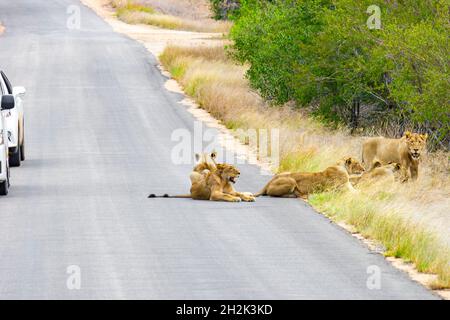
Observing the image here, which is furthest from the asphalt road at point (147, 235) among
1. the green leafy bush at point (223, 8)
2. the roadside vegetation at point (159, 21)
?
→ the roadside vegetation at point (159, 21)

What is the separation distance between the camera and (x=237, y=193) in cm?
1861

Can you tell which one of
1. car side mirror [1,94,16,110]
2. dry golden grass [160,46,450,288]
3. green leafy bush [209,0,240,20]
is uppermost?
car side mirror [1,94,16,110]

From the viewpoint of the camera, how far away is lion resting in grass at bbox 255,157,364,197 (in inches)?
741

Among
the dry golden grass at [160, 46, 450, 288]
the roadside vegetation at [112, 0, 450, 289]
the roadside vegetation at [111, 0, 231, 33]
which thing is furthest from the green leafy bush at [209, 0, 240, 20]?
the roadside vegetation at [112, 0, 450, 289]

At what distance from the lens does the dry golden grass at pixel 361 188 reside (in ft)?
46.7

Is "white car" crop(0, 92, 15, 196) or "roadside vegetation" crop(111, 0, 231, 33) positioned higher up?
"white car" crop(0, 92, 15, 196)

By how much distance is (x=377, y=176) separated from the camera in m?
19.4

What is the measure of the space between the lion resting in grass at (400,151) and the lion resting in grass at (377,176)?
554mm

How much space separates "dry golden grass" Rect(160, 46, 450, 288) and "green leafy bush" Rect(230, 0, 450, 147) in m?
0.91

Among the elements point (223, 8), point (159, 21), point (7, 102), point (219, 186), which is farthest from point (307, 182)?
point (159, 21)

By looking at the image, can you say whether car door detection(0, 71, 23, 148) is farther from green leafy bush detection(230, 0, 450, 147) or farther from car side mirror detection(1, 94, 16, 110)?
green leafy bush detection(230, 0, 450, 147)

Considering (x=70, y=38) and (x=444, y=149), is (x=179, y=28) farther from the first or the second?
(x=444, y=149)

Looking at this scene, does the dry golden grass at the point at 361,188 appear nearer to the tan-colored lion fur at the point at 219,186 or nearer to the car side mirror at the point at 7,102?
the tan-colored lion fur at the point at 219,186

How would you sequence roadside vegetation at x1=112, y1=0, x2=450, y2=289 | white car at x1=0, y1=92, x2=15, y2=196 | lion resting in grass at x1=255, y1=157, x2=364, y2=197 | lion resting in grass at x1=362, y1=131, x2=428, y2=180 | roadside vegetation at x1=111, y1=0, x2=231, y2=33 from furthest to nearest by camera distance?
roadside vegetation at x1=111, y1=0, x2=231, y2=33
lion resting in grass at x1=362, y1=131, x2=428, y2=180
lion resting in grass at x1=255, y1=157, x2=364, y2=197
white car at x1=0, y1=92, x2=15, y2=196
roadside vegetation at x1=112, y1=0, x2=450, y2=289
